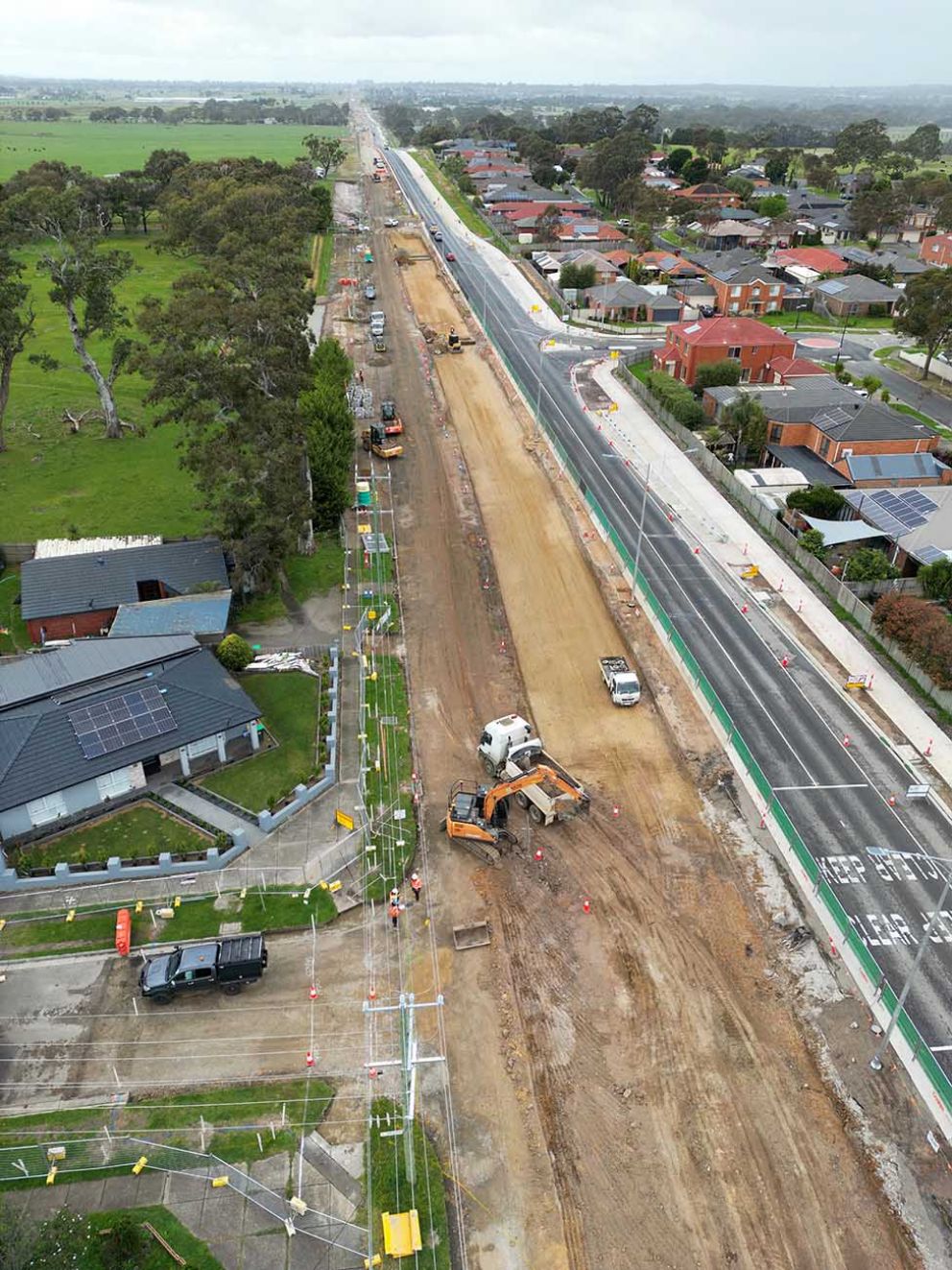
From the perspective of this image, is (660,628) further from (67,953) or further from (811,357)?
(811,357)

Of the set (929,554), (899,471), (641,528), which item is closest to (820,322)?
(899,471)

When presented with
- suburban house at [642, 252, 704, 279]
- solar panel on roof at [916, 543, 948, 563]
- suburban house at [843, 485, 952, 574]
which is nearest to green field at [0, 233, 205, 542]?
suburban house at [843, 485, 952, 574]

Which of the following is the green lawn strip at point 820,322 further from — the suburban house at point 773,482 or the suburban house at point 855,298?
the suburban house at point 773,482

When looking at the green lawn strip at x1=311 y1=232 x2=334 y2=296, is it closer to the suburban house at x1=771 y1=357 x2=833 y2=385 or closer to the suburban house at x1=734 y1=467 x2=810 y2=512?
the suburban house at x1=771 y1=357 x2=833 y2=385

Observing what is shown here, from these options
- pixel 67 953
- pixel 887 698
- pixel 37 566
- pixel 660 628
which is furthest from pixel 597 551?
pixel 67 953

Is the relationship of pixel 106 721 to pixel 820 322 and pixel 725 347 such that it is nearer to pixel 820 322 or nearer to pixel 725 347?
pixel 725 347
